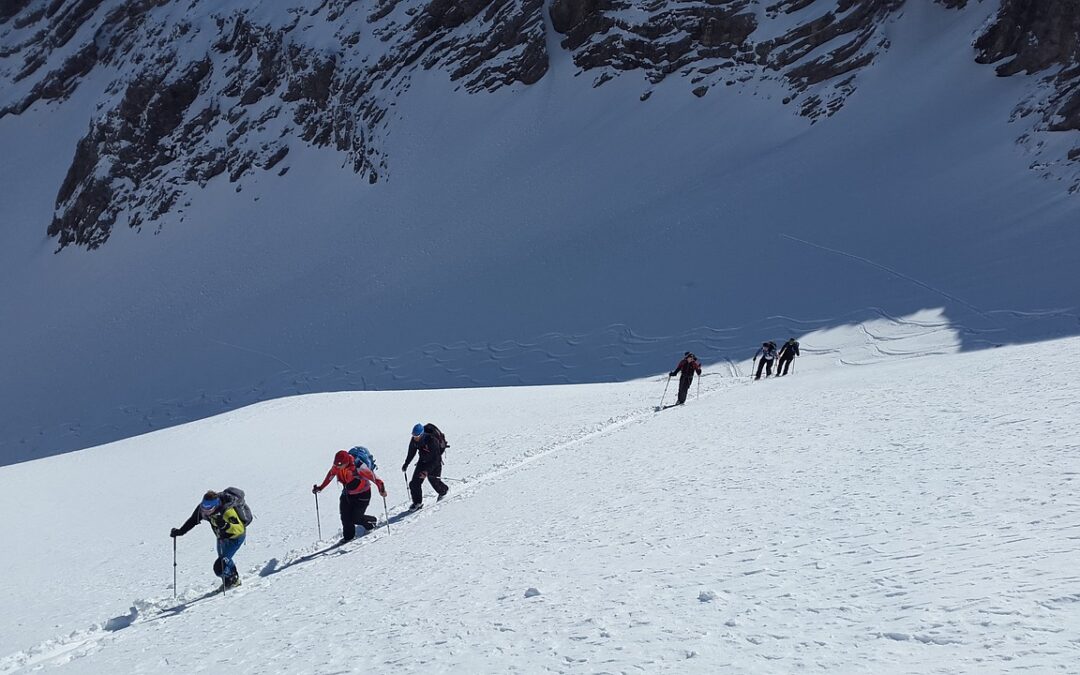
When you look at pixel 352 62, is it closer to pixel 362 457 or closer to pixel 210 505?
pixel 362 457

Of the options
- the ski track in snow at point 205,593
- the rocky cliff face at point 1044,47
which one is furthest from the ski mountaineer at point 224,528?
the rocky cliff face at point 1044,47

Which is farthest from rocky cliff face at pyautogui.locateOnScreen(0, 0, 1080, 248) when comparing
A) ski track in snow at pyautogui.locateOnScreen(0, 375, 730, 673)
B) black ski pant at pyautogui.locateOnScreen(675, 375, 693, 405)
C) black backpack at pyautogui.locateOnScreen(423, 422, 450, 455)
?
black backpack at pyautogui.locateOnScreen(423, 422, 450, 455)

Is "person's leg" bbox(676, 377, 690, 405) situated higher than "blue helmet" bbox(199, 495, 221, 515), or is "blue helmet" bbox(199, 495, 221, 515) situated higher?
"person's leg" bbox(676, 377, 690, 405)

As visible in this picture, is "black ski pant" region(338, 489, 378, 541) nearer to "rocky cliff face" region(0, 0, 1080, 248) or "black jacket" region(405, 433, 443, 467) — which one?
"black jacket" region(405, 433, 443, 467)

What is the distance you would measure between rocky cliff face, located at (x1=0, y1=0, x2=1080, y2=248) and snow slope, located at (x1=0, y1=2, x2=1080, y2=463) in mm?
1386

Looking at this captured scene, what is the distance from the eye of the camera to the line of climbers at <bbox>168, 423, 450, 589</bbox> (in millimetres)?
8633

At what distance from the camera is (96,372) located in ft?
147

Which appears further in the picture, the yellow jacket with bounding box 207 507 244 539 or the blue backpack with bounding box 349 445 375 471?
the blue backpack with bounding box 349 445 375 471

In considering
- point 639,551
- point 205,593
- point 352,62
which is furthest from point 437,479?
point 352,62

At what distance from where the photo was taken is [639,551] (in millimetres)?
6223

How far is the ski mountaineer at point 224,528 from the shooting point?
28.0ft

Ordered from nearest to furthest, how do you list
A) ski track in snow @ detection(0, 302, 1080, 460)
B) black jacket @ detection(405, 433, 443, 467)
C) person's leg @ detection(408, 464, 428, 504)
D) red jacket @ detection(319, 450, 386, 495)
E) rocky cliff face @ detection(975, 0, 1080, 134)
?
red jacket @ detection(319, 450, 386, 495) → person's leg @ detection(408, 464, 428, 504) → black jacket @ detection(405, 433, 443, 467) → ski track in snow @ detection(0, 302, 1080, 460) → rocky cliff face @ detection(975, 0, 1080, 134)

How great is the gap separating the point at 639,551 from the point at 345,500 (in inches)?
188

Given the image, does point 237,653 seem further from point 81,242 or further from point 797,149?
point 81,242
